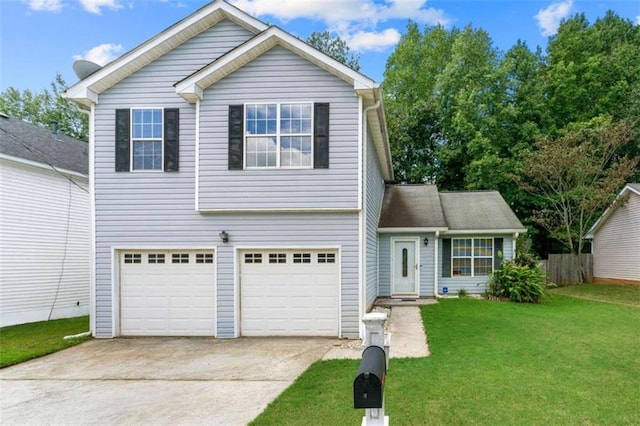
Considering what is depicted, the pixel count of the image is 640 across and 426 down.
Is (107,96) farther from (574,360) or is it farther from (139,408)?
(574,360)

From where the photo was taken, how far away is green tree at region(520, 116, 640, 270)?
65.6 feet

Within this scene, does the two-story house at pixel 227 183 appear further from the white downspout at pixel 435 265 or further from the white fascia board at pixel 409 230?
the white downspout at pixel 435 265

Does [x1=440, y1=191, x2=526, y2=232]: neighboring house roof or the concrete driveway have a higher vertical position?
[x1=440, y1=191, x2=526, y2=232]: neighboring house roof

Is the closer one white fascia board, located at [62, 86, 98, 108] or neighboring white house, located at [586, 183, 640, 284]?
white fascia board, located at [62, 86, 98, 108]

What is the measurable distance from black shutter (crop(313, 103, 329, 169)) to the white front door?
20.1ft

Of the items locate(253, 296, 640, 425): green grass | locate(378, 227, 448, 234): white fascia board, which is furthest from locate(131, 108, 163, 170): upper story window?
locate(378, 227, 448, 234): white fascia board

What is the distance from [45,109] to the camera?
95.4 feet

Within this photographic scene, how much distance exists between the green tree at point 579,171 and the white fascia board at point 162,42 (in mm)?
15713

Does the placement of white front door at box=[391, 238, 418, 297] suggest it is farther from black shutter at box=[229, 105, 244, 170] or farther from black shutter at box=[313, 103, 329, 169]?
black shutter at box=[229, 105, 244, 170]

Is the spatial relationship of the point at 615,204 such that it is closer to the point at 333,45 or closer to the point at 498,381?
the point at 498,381

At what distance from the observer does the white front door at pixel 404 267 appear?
14.6 metres

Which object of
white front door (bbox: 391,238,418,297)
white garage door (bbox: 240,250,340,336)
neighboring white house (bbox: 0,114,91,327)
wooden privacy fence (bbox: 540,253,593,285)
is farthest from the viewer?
wooden privacy fence (bbox: 540,253,593,285)

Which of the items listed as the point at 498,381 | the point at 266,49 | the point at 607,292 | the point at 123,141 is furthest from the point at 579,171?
the point at 123,141

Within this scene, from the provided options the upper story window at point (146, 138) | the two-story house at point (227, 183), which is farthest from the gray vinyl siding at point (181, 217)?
the upper story window at point (146, 138)
